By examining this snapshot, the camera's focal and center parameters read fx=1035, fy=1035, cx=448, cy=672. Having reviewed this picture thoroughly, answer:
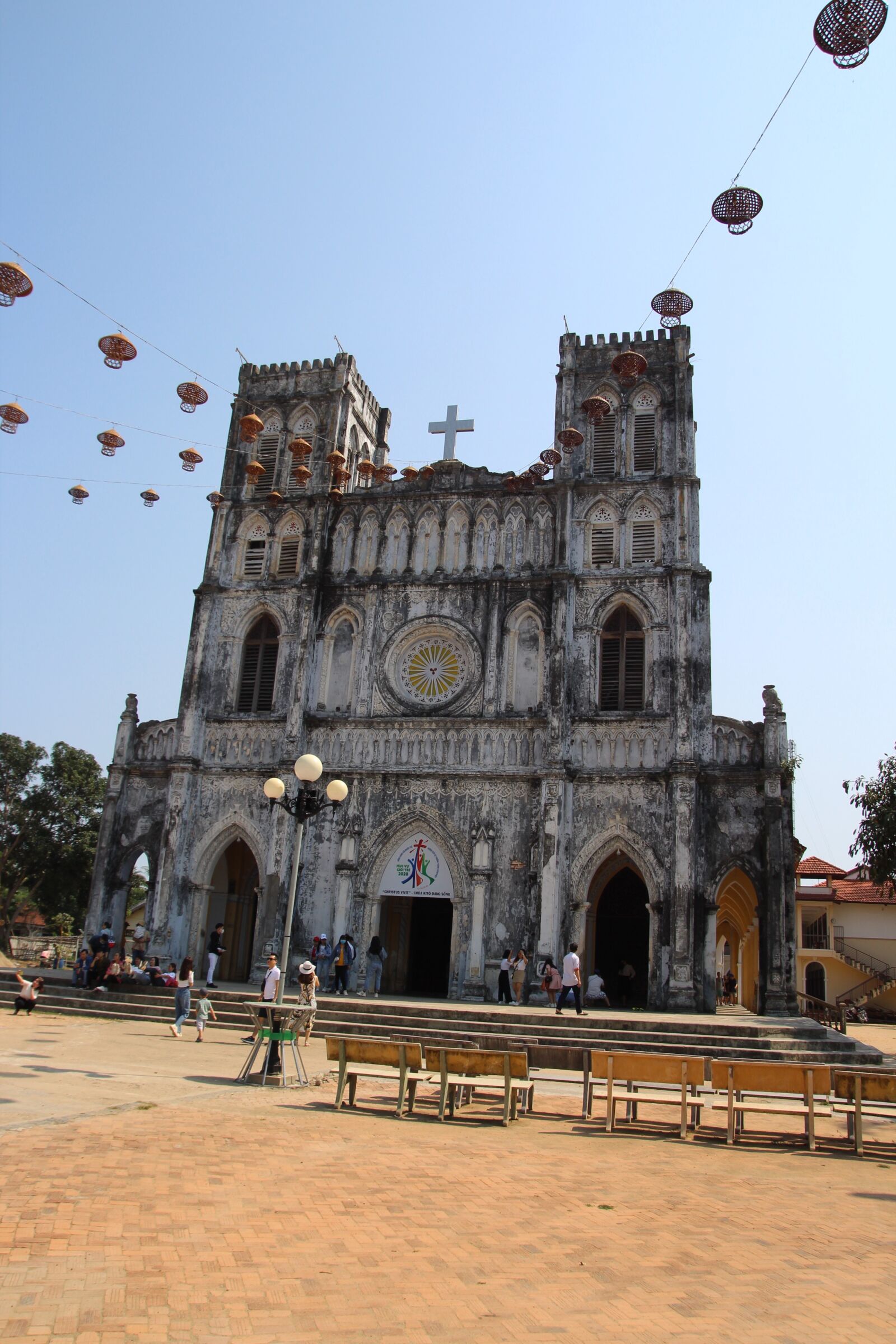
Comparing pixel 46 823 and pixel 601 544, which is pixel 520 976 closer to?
pixel 601 544

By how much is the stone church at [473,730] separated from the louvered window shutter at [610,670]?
5 cm

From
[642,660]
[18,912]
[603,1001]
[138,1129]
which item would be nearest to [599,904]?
[603,1001]

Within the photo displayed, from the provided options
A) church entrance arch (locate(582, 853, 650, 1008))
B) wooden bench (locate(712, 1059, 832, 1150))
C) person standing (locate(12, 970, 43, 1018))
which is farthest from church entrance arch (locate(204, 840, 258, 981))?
wooden bench (locate(712, 1059, 832, 1150))

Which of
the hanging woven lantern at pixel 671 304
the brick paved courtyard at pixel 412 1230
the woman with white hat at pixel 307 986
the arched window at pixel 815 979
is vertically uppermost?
the hanging woven lantern at pixel 671 304

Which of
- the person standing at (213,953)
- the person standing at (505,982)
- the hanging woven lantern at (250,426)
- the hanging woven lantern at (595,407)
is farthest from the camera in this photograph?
the person standing at (505,982)

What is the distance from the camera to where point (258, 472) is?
2503 cm

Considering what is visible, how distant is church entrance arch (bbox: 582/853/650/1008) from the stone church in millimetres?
66

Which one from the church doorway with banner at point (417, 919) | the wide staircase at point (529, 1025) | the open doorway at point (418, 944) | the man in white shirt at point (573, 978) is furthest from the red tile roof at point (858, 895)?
the man in white shirt at point (573, 978)

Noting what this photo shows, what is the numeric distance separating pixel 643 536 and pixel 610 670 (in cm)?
356

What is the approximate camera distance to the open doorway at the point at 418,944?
84.0ft

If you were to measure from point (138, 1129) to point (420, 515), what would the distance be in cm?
2031

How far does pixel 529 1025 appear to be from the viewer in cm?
1848

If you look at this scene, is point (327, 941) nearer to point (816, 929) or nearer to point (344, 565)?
point (344, 565)

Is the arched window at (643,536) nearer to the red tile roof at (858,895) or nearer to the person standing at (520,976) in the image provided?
the person standing at (520,976)
